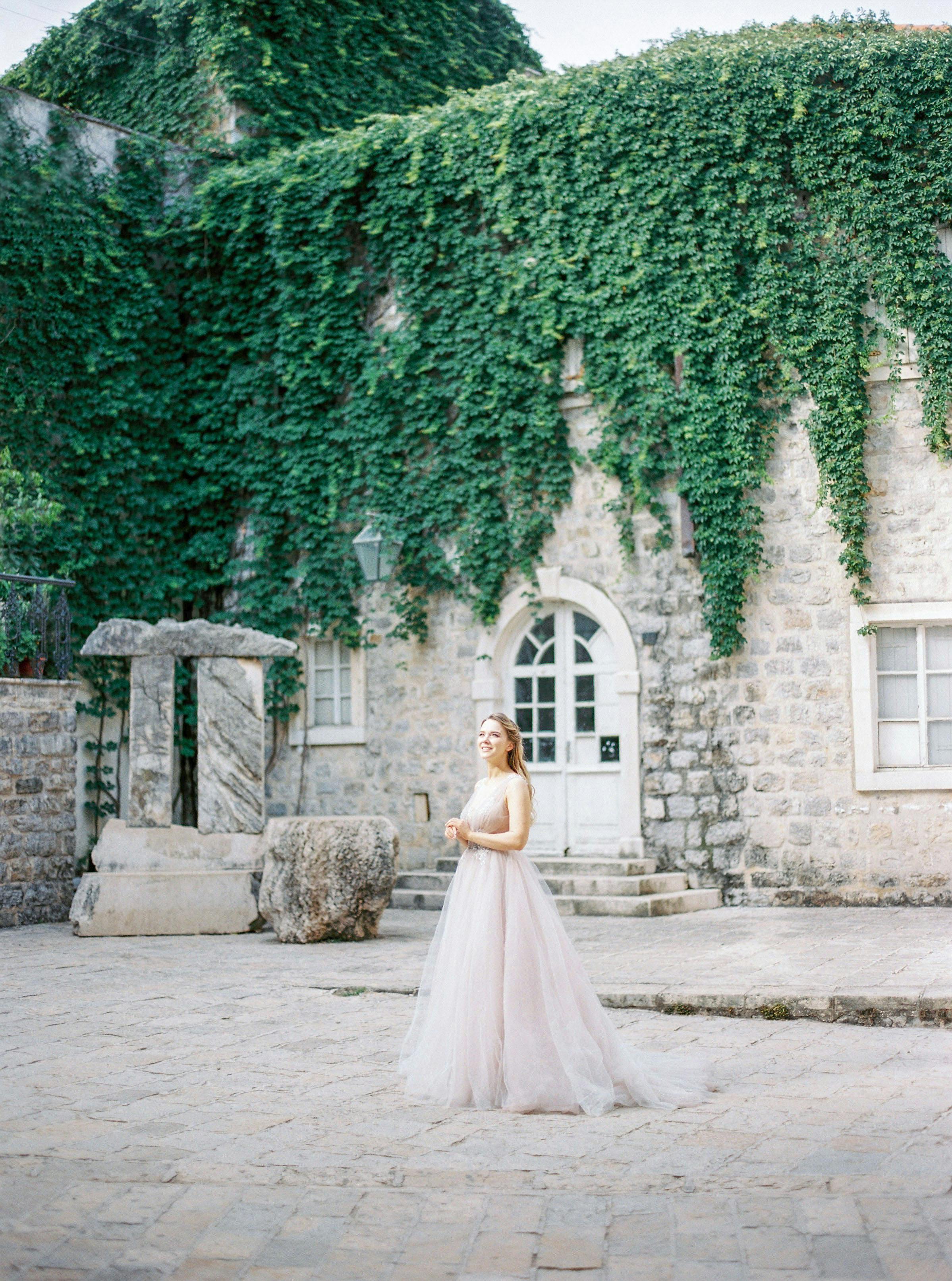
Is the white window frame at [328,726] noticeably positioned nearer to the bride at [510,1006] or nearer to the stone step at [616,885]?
the stone step at [616,885]

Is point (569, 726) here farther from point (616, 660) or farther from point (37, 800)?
point (37, 800)

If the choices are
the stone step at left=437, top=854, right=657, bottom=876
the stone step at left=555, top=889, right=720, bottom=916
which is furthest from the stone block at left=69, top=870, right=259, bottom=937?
the stone step at left=555, top=889, right=720, bottom=916

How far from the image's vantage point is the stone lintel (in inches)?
409

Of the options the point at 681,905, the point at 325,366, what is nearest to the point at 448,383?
the point at 325,366

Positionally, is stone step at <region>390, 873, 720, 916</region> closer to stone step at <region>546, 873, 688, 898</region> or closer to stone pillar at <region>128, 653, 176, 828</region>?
stone step at <region>546, 873, 688, 898</region>

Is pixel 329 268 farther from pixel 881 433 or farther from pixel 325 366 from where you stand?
pixel 881 433

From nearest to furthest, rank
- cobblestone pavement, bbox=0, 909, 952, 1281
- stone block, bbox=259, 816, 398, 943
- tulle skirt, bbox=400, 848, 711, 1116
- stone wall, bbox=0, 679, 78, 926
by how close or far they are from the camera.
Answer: cobblestone pavement, bbox=0, 909, 952, 1281 < tulle skirt, bbox=400, 848, 711, 1116 < stone block, bbox=259, 816, 398, 943 < stone wall, bbox=0, 679, 78, 926

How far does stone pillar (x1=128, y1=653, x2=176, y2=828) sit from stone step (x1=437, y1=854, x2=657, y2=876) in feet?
8.32

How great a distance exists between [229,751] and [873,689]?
5265 millimetres

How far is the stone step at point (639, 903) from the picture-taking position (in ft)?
35.5

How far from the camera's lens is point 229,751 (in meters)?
10.4

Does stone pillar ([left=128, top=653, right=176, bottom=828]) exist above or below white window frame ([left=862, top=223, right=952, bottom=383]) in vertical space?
below

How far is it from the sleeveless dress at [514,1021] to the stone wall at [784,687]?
19.8 feet

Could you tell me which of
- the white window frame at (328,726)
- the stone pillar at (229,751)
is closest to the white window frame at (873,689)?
the white window frame at (328,726)
